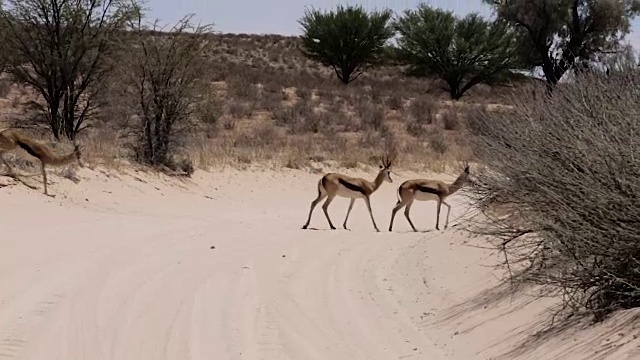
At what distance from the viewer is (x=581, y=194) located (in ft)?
26.0

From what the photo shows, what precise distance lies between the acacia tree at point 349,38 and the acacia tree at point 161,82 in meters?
33.2

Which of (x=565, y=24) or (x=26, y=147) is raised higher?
(x=565, y=24)

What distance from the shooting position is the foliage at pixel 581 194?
7.47 m

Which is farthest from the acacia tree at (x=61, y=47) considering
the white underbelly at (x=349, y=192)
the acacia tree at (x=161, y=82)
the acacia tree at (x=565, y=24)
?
the acacia tree at (x=565, y=24)

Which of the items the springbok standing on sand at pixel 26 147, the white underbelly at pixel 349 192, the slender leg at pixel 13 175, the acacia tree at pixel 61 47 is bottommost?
the white underbelly at pixel 349 192

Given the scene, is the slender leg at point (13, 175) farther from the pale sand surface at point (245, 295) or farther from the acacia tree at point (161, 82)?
the acacia tree at point (161, 82)

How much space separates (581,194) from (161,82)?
18763mm

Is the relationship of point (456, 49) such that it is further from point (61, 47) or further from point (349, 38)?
point (61, 47)

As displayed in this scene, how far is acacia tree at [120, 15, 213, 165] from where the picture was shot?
2494 centimetres

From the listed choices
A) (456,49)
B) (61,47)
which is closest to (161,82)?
(61,47)

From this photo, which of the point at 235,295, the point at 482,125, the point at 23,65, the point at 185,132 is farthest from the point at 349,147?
the point at 235,295

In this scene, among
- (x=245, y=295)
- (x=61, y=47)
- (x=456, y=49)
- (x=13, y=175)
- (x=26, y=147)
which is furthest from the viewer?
(x=456, y=49)

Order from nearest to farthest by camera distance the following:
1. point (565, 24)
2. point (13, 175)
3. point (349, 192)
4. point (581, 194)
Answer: point (581, 194), point (13, 175), point (349, 192), point (565, 24)

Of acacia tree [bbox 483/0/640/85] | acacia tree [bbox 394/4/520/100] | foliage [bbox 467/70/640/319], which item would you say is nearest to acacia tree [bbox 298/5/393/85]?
acacia tree [bbox 394/4/520/100]
